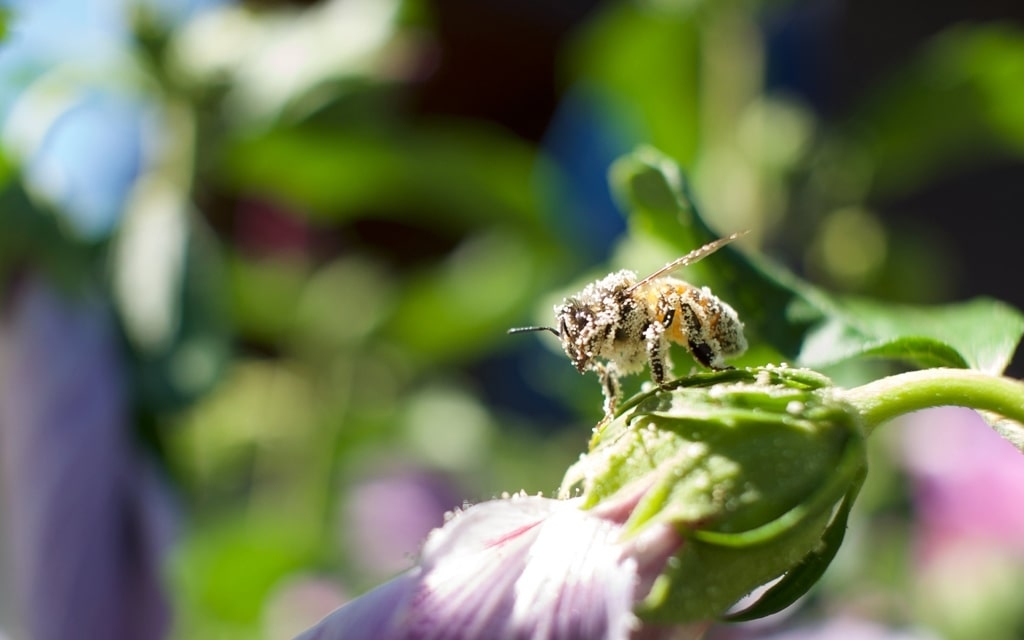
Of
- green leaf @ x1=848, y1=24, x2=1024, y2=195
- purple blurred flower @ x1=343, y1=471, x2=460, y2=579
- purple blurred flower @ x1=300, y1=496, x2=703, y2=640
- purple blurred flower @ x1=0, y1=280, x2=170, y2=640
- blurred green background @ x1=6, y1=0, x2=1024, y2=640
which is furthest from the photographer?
purple blurred flower @ x1=343, y1=471, x2=460, y2=579

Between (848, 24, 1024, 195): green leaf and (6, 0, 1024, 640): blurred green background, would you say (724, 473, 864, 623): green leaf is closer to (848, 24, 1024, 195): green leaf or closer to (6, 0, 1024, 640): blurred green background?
(6, 0, 1024, 640): blurred green background

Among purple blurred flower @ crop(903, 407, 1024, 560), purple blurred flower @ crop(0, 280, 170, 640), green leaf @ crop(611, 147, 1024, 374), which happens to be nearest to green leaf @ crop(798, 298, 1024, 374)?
green leaf @ crop(611, 147, 1024, 374)

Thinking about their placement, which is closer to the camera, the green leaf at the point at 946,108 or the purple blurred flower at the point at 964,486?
the green leaf at the point at 946,108

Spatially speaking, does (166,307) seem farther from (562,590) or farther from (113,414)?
(562,590)

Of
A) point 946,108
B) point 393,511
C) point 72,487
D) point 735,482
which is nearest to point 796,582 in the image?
point 735,482

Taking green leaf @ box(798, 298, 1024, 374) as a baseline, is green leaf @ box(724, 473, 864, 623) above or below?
below

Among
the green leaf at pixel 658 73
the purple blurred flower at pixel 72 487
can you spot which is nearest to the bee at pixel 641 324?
the purple blurred flower at pixel 72 487

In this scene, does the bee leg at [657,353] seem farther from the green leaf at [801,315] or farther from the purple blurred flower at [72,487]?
the purple blurred flower at [72,487]
